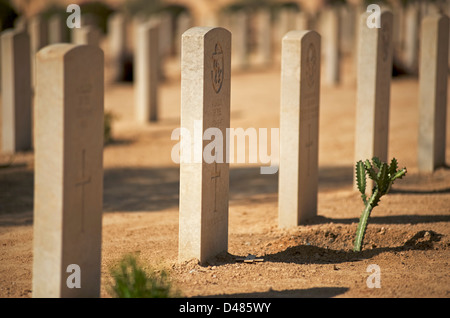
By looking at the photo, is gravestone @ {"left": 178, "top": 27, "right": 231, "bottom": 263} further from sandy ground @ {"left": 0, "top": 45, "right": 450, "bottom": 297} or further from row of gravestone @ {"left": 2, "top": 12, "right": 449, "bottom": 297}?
sandy ground @ {"left": 0, "top": 45, "right": 450, "bottom": 297}

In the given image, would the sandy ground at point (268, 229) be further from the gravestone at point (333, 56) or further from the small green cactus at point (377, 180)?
the gravestone at point (333, 56)

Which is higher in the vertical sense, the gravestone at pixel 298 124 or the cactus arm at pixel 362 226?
the gravestone at pixel 298 124

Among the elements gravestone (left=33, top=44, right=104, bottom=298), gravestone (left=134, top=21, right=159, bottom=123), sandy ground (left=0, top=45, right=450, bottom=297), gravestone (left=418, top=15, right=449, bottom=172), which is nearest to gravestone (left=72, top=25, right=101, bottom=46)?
gravestone (left=134, top=21, right=159, bottom=123)

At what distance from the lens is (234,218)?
7.37 metres

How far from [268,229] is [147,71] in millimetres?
7703

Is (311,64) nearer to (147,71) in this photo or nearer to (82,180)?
(82,180)

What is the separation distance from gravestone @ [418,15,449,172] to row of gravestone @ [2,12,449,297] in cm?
2

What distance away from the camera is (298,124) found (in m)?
6.45

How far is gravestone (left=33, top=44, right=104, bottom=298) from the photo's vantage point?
3.94 m

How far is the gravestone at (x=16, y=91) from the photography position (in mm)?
10523

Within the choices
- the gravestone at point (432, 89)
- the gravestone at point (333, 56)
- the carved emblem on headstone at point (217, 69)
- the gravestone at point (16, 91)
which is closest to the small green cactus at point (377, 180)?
the carved emblem on headstone at point (217, 69)

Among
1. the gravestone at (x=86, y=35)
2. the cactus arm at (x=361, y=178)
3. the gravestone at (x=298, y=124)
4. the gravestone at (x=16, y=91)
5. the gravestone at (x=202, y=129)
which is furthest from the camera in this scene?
the gravestone at (x=86, y=35)

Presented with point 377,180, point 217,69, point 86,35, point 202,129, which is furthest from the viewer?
point 86,35

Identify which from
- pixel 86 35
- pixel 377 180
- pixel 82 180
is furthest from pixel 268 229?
pixel 86 35
